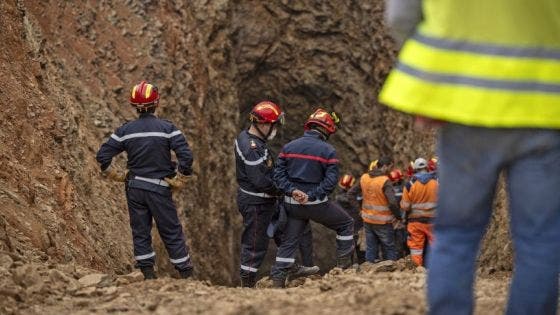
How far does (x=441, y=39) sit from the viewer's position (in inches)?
125

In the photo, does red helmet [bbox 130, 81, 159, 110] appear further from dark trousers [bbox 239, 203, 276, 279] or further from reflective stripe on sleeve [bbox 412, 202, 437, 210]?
reflective stripe on sleeve [bbox 412, 202, 437, 210]

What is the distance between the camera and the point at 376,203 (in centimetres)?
1242

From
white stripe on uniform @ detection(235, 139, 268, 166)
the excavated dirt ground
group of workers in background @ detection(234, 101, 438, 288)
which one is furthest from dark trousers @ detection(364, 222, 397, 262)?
the excavated dirt ground

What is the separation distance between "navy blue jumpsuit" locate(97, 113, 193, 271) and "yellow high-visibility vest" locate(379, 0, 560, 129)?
5057 mm

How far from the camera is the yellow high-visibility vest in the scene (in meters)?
3.09

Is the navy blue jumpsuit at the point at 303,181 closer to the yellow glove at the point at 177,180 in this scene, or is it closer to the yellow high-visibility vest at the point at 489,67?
the yellow glove at the point at 177,180

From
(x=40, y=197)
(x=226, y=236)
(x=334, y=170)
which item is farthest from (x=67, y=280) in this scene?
(x=226, y=236)

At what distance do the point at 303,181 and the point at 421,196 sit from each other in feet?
9.37

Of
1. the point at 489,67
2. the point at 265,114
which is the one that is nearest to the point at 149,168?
the point at 265,114

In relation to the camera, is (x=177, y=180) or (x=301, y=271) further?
(x=301, y=271)

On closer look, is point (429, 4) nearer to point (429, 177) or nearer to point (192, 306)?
point (192, 306)

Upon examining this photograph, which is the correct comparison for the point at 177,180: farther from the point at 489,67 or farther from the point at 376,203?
the point at 489,67

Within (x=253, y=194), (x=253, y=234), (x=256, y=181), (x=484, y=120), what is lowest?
(x=253, y=234)

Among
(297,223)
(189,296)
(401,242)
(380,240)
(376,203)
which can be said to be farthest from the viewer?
(401,242)
